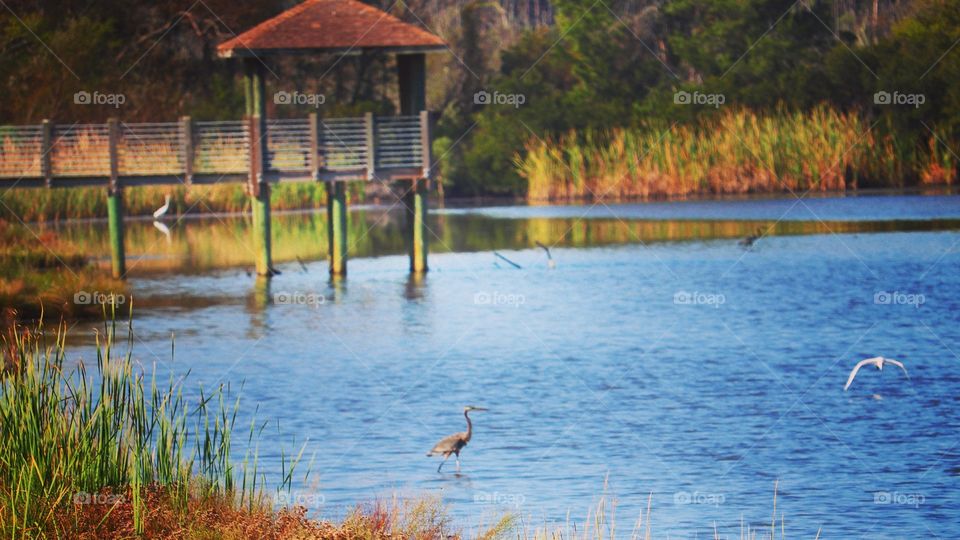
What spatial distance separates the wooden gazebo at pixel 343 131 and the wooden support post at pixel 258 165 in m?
0.02

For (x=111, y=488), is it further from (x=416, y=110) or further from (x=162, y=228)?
(x=162, y=228)

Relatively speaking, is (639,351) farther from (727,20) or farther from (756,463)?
(727,20)

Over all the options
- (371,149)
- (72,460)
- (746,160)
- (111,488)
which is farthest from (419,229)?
(72,460)

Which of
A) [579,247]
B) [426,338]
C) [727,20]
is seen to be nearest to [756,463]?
[426,338]

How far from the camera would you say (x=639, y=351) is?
27.6 meters

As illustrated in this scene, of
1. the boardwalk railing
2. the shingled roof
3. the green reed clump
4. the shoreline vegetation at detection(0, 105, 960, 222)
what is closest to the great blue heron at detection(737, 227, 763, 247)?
the shoreline vegetation at detection(0, 105, 960, 222)

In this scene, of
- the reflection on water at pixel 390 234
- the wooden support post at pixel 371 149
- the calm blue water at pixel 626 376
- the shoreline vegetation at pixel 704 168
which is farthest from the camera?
the shoreline vegetation at pixel 704 168

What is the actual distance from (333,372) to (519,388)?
313cm

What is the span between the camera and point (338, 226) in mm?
38438

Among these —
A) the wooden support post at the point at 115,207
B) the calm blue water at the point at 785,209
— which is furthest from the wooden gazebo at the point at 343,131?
the calm blue water at the point at 785,209

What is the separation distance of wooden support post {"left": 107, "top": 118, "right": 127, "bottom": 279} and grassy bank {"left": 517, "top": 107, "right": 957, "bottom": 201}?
72.7ft

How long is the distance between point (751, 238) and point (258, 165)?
1242 cm

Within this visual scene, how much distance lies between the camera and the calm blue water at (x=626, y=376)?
16.9 m

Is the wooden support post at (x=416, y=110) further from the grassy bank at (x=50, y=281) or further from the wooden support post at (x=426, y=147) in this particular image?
the grassy bank at (x=50, y=281)
